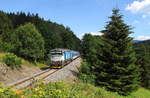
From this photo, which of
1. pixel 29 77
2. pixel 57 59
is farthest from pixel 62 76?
pixel 57 59

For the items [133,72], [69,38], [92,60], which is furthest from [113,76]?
[69,38]

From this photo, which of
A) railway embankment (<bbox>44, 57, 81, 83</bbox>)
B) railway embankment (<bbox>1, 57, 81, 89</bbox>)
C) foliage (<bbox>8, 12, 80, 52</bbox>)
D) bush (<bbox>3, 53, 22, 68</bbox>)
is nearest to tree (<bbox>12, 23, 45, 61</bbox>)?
bush (<bbox>3, 53, 22, 68</bbox>)

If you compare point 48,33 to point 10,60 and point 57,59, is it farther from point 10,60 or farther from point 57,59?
point 10,60

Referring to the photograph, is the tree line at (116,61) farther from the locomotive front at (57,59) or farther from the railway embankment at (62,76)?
the locomotive front at (57,59)

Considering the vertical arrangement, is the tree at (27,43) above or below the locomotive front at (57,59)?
above

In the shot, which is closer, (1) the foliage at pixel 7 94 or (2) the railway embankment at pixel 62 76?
(1) the foliage at pixel 7 94

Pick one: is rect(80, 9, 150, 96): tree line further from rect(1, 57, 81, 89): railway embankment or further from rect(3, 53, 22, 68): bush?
rect(3, 53, 22, 68): bush

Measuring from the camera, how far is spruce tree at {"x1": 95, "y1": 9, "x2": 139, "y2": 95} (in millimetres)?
15844

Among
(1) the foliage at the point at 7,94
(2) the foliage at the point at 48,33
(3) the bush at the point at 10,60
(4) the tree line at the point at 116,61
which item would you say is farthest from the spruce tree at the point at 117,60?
(2) the foliage at the point at 48,33

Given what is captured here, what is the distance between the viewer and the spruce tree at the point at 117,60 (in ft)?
52.0

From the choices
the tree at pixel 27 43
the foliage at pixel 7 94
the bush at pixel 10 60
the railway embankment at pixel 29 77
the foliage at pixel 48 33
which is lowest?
the railway embankment at pixel 29 77

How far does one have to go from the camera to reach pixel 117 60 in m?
16.5

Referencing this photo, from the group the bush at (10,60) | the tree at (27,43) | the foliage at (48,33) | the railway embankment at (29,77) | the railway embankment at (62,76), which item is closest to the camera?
the railway embankment at (29,77)

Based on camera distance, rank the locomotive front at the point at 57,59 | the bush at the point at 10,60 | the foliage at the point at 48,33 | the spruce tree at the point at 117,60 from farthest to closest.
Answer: the foliage at the point at 48,33 < the locomotive front at the point at 57,59 < the bush at the point at 10,60 < the spruce tree at the point at 117,60
